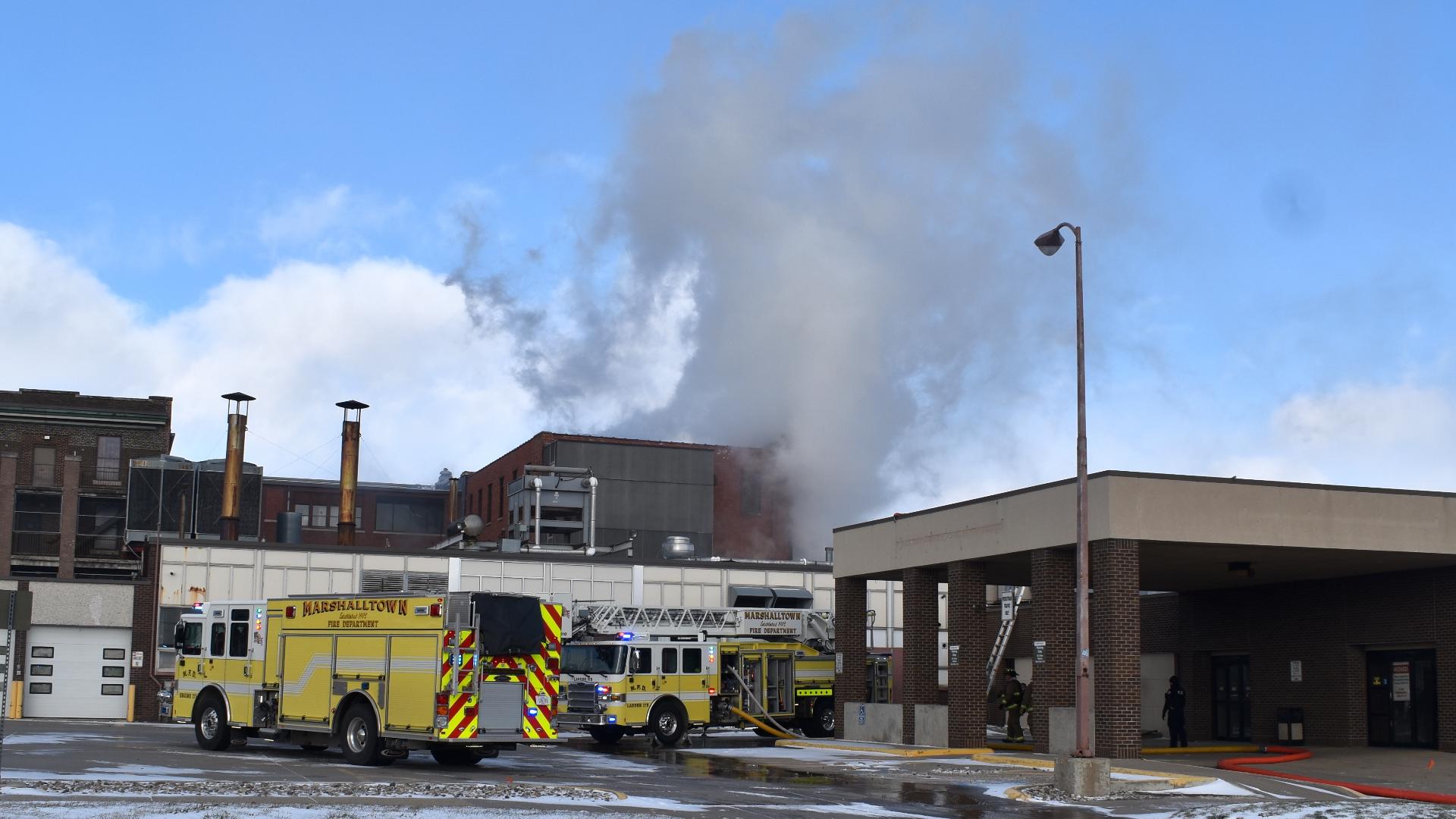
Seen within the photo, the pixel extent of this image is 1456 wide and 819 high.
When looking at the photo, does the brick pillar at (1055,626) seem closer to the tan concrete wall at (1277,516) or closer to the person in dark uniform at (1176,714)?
the tan concrete wall at (1277,516)

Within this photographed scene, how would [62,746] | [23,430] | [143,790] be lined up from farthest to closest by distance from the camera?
[23,430] < [62,746] < [143,790]

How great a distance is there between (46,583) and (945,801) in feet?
113

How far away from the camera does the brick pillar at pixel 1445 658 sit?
30.4 m

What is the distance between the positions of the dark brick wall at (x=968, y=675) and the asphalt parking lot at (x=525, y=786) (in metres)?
3.23

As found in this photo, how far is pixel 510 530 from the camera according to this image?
223ft

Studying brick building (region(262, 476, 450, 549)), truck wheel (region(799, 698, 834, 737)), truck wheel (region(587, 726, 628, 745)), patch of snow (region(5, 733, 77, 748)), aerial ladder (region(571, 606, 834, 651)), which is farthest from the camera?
brick building (region(262, 476, 450, 549))

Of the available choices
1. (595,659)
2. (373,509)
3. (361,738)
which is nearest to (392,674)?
(361,738)

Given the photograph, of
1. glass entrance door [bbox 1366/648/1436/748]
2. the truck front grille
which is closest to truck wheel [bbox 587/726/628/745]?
the truck front grille

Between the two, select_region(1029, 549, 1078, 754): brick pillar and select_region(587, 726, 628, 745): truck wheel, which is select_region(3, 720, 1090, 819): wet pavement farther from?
select_region(587, 726, 628, 745): truck wheel

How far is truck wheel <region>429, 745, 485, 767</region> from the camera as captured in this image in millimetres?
25797

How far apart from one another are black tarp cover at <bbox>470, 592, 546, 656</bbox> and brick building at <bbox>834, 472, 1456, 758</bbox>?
10.3m

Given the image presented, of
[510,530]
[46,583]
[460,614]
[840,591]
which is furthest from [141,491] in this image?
[460,614]

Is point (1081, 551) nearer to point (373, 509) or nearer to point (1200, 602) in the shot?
point (1200, 602)

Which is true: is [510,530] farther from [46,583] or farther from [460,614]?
[460,614]
